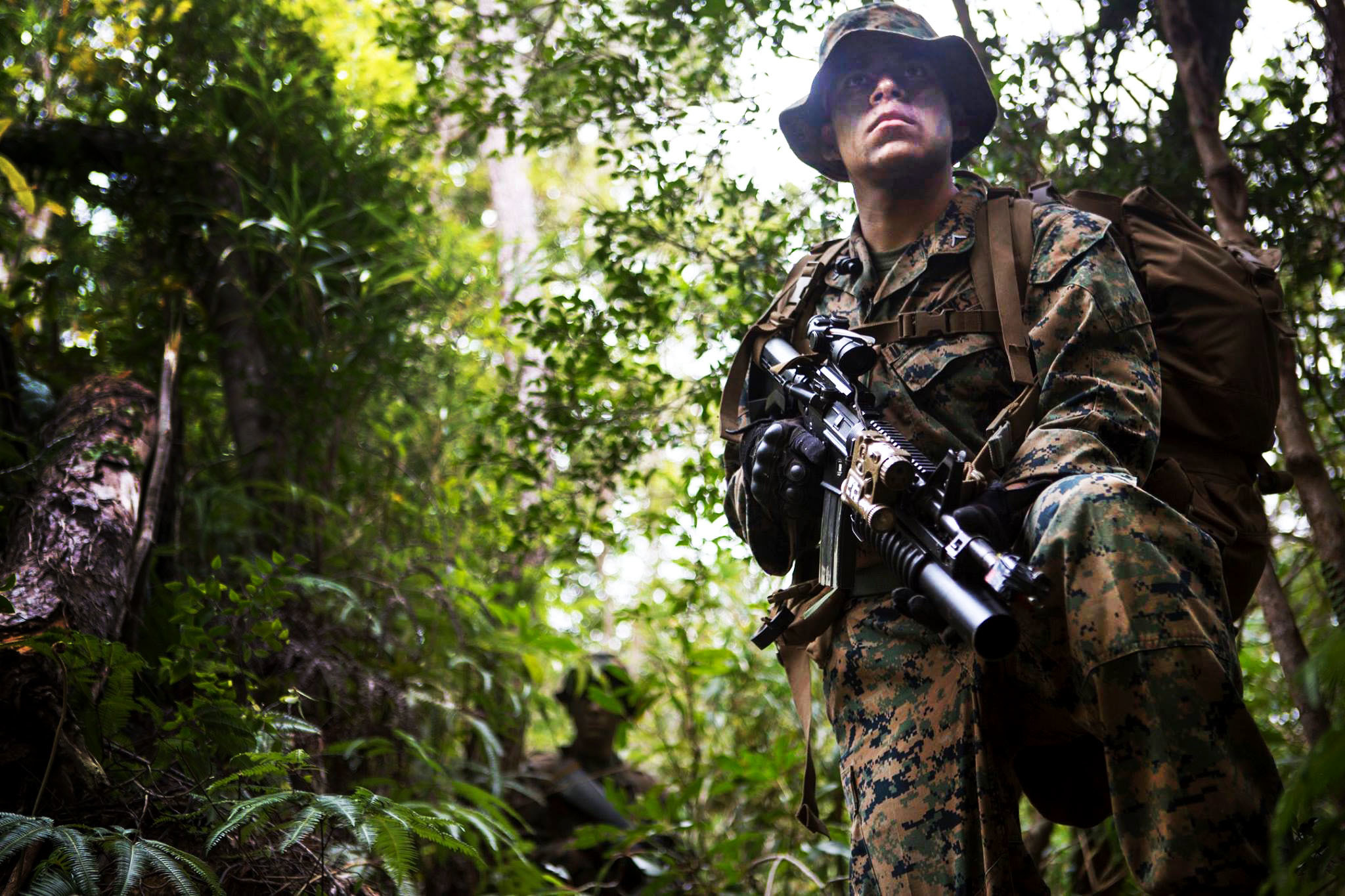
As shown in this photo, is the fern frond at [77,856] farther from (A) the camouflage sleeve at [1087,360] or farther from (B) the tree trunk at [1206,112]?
(B) the tree trunk at [1206,112]

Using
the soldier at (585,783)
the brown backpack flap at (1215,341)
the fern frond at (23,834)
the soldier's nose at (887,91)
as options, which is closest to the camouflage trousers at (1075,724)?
the brown backpack flap at (1215,341)

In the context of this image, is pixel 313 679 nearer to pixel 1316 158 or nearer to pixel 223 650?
pixel 223 650

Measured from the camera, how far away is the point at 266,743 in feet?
9.18

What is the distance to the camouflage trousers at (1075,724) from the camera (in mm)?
1632

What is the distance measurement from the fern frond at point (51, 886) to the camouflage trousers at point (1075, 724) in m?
1.43

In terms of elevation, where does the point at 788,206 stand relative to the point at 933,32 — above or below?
above

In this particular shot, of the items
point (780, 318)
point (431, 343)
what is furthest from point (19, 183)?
point (780, 318)

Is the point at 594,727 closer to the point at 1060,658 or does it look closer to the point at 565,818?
the point at 565,818

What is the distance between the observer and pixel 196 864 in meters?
2.14

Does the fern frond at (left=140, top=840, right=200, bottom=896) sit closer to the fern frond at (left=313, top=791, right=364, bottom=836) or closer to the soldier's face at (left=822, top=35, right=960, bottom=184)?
the fern frond at (left=313, top=791, right=364, bottom=836)

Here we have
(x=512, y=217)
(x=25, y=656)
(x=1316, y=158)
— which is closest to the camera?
(x=25, y=656)

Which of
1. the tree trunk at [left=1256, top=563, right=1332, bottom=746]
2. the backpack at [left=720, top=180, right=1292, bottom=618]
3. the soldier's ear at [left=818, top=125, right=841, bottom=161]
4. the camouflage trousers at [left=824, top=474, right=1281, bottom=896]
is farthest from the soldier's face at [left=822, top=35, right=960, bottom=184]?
the tree trunk at [left=1256, top=563, right=1332, bottom=746]

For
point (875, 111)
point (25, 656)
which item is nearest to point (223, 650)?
point (25, 656)

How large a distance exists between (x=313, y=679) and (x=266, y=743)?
0.87 metres
